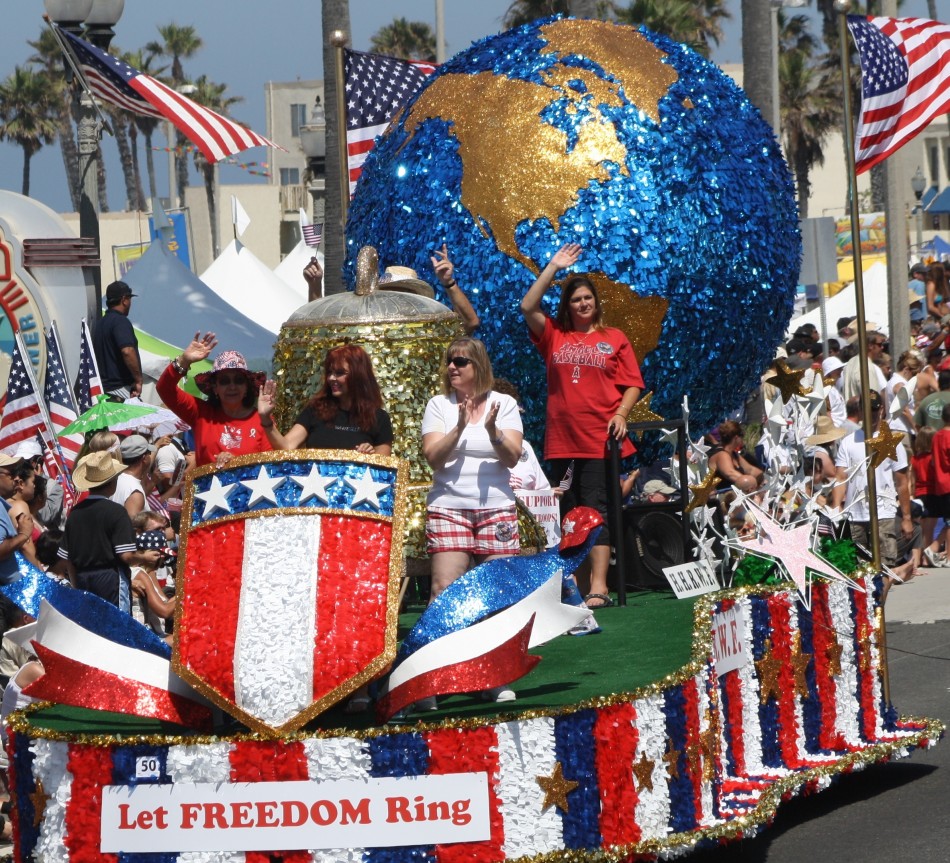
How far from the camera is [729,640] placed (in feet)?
21.7

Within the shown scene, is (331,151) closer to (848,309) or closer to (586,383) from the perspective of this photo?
(586,383)

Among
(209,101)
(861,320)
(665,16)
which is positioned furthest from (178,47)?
(861,320)

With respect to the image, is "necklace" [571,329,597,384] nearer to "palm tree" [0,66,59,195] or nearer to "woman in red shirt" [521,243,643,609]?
"woman in red shirt" [521,243,643,609]

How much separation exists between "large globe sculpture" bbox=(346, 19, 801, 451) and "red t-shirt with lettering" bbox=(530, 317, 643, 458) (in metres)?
0.51

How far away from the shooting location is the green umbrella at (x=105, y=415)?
35.3ft

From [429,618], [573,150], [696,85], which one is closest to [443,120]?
[573,150]

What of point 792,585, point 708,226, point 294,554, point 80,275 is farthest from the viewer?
point 80,275

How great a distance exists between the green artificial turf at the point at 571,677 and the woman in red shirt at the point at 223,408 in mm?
1114

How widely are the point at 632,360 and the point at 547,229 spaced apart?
0.86 meters

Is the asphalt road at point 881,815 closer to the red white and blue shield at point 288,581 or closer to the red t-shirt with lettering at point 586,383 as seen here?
the red white and blue shield at point 288,581

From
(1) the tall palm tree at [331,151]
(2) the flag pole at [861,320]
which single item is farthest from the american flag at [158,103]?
(2) the flag pole at [861,320]

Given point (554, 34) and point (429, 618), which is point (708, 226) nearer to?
point (554, 34)

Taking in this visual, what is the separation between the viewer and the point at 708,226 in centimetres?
894

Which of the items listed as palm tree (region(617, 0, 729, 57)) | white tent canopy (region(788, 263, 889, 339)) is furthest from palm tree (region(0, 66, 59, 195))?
white tent canopy (region(788, 263, 889, 339))
